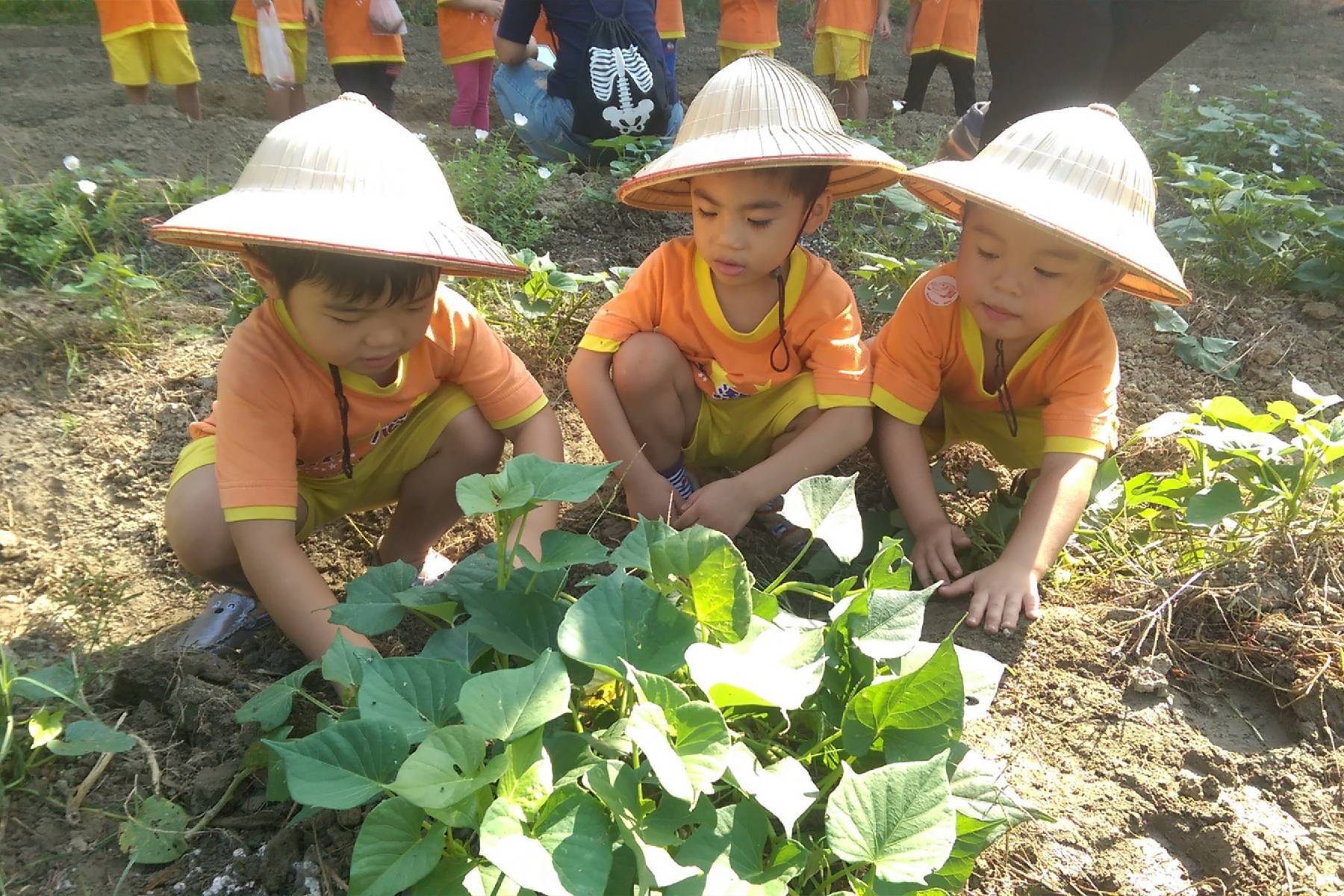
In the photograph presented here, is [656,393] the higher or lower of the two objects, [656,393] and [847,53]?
the lower

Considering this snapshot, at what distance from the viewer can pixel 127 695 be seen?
4.82ft

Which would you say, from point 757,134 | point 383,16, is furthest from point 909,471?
point 383,16

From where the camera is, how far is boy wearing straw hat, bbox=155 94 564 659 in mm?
1390

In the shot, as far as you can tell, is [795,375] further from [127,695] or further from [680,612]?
[127,695]

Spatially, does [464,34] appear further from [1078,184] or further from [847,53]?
[1078,184]

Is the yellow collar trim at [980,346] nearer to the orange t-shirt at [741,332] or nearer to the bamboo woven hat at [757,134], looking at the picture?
the orange t-shirt at [741,332]

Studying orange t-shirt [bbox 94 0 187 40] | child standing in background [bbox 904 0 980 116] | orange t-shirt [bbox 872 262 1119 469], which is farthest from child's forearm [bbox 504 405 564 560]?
child standing in background [bbox 904 0 980 116]

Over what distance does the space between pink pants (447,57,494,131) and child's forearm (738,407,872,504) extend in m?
3.95

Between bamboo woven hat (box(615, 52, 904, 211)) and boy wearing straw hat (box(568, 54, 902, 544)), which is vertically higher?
bamboo woven hat (box(615, 52, 904, 211))

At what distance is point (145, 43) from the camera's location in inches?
187

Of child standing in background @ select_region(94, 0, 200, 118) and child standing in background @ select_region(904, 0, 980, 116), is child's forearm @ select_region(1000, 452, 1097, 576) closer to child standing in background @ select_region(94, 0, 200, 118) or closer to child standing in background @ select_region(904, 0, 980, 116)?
child standing in background @ select_region(94, 0, 200, 118)

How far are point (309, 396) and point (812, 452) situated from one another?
97cm

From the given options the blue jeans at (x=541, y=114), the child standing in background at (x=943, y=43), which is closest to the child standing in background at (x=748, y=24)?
the child standing in background at (x=943, y=43)

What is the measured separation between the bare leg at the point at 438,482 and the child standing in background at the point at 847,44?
15.0ft
